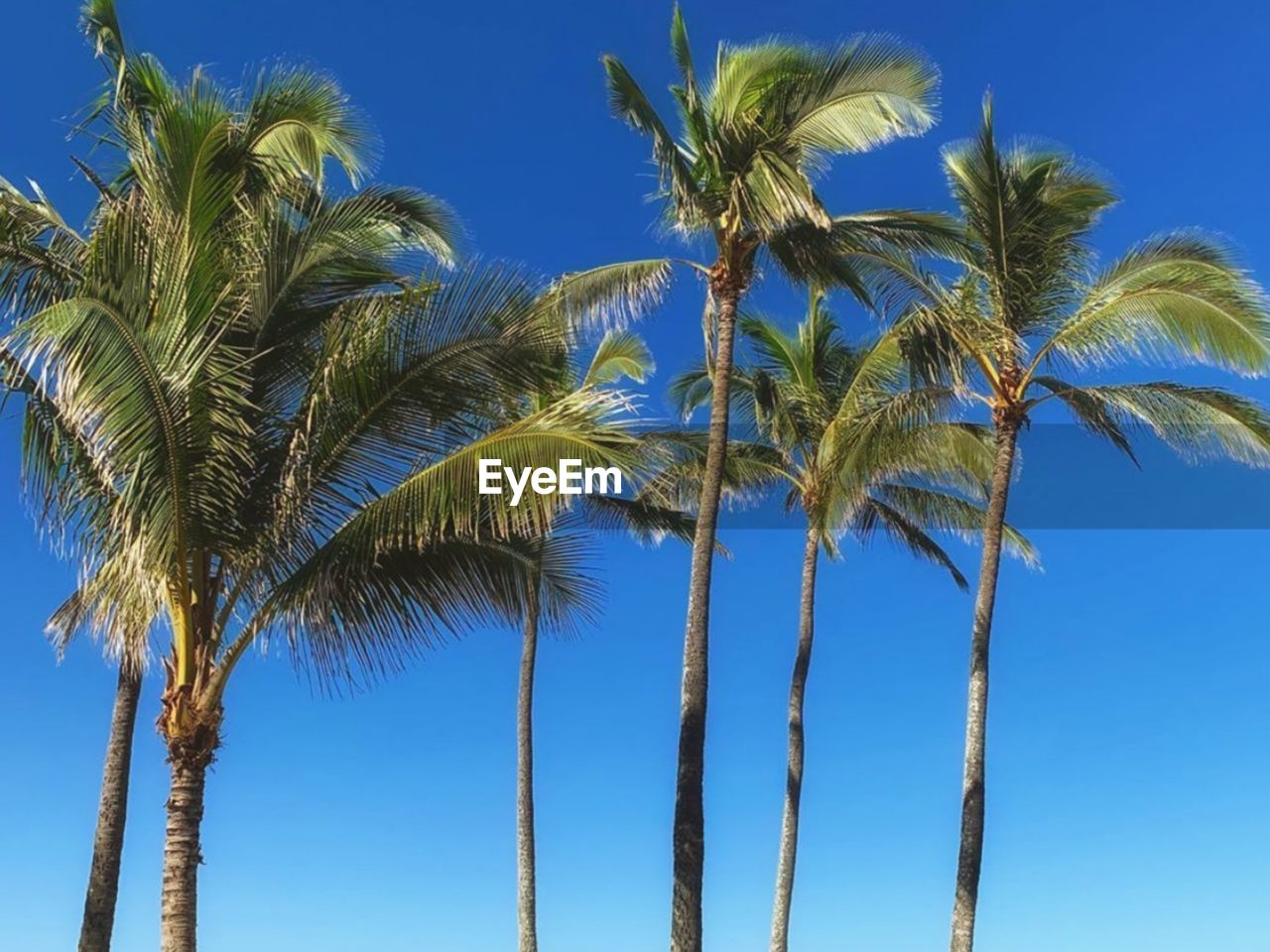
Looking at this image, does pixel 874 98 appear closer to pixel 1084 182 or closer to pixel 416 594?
pixel 1084 182

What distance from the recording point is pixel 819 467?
2542 centimetres

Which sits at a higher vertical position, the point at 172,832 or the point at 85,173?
the point at 85,173

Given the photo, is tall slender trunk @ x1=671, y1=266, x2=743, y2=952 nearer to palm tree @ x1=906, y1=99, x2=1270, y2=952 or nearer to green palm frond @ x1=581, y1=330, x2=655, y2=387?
palm tree @ x1=906, y1=99, x2=1270, y2=952

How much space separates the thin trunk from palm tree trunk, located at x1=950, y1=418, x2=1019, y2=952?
9.07 meters

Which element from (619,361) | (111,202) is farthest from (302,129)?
(619,361)

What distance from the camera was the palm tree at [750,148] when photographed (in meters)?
15.9

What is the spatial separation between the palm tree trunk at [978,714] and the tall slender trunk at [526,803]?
23.6 feet

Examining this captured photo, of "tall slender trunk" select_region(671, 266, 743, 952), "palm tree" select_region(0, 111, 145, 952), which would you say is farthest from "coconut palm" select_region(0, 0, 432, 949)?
"tall slender trunk" select_region(671, 266, 743, 952)

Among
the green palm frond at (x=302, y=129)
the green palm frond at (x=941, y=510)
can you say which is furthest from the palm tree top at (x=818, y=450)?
the green palm frond at (x=302, y=129)

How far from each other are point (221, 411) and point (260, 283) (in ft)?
3.79

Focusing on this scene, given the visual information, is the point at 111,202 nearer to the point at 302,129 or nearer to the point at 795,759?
the point at 302,129

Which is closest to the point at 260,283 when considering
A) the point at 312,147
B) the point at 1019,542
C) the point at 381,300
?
the point at 381,300

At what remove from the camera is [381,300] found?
39.1ft

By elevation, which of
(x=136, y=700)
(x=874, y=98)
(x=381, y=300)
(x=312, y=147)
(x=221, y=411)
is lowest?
(x=136, y=700)
